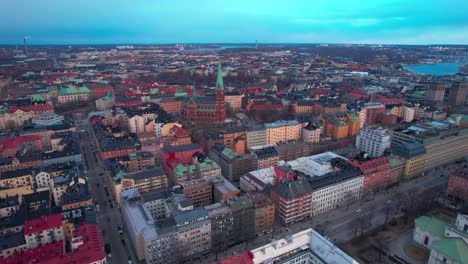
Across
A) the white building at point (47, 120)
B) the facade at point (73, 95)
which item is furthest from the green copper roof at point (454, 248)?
the facade at point (73, 95)

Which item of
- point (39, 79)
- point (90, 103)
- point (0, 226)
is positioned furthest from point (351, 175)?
point (39, 79)

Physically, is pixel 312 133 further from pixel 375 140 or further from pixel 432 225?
pixel 432 225

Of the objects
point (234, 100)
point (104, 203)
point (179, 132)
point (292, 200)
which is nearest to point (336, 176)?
point (292, 200)

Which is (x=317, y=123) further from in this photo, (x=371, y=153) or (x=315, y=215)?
(x=315, y=215)

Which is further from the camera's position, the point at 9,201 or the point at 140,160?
the point at 140,160

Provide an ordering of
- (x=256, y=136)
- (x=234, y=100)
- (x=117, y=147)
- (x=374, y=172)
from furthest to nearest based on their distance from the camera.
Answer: (x=234, y=100) < (x=256, y=136) < (x=117, y=147) < (x=374, y=172)

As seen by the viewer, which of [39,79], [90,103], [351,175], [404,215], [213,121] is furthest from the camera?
[39,79]
